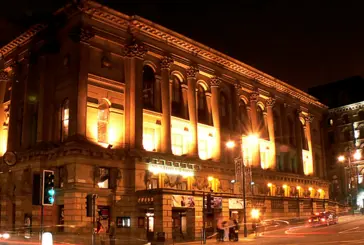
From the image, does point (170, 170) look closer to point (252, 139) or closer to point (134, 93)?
point (134, 93)

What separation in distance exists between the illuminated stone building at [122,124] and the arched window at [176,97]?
0.40 feet

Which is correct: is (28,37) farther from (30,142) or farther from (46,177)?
(46,177)

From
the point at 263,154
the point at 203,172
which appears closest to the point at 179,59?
the point at 203,172

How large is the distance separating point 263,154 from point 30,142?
1277 inches

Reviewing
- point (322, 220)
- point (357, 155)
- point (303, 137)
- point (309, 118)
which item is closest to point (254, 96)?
point (303, 137)

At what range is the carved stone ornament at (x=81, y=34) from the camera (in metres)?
42.9

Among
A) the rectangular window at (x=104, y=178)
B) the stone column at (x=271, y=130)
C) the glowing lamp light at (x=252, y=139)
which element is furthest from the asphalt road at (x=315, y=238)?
the stone column at (x=271, y=130)

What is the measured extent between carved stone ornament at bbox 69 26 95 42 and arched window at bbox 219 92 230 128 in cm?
2162

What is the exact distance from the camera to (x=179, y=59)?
2080 inches

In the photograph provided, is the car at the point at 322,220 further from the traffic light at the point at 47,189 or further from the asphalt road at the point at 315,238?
the traffic light at the point at 47,189

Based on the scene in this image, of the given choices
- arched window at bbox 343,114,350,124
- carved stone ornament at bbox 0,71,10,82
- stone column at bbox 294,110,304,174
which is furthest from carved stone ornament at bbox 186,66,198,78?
arched window at bbox 343,114,350,124

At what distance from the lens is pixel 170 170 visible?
47625 mm

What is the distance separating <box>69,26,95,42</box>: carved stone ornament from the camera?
141 ft

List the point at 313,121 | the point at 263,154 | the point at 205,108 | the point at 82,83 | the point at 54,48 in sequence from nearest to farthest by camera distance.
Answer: the point at 82,83 < the point at 54,48 < the point at 205,108 < the point at 263,154 < the point at 313,121
